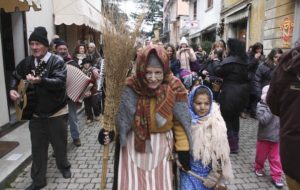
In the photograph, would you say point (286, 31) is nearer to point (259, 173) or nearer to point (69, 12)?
point (259, 173)

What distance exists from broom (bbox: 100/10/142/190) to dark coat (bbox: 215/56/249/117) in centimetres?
280

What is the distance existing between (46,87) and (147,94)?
64.3 inches

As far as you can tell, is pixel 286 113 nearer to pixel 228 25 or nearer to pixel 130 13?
pixel 130 13

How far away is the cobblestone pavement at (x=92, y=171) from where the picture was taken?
4.13 meters

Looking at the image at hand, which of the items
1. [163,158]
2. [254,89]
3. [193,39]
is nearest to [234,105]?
[254,89]

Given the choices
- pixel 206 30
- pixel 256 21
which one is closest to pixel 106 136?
pixel 256 21

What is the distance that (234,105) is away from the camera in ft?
16.6

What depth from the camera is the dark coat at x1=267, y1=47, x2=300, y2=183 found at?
1988mm

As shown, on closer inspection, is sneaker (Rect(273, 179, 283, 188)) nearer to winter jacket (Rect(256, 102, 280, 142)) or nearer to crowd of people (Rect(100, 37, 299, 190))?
winter jacket (Rect(256, 102, 280, 142))

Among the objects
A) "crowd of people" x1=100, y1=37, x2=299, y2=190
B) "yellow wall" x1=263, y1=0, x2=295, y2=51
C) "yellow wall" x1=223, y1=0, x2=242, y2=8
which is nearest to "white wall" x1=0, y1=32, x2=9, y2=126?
"crowd of people" x1=100, y1=37, x2=299, y2=190

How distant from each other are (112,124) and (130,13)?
939 mm

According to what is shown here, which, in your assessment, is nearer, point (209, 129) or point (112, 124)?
point (112, 124)

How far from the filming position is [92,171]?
4.57 m

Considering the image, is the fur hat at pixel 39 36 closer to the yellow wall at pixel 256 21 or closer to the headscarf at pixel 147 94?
the headscarf at pixel 147 94
